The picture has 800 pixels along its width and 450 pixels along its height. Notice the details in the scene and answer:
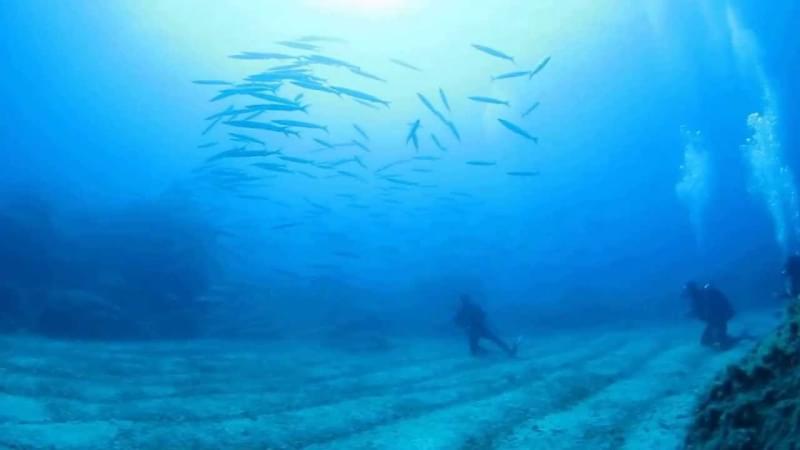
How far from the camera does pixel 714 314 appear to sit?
11172mm

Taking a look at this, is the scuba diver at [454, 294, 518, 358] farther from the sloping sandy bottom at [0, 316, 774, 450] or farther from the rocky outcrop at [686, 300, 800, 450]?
the rocky outcrop at [686, 300, 800, 450]

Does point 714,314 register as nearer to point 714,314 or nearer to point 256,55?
point 714,314

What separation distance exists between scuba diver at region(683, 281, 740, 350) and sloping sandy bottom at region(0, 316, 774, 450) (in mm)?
398

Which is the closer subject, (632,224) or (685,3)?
(685,3)

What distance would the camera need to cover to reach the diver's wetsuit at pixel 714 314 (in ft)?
36.2

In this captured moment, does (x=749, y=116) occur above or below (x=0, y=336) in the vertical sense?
above

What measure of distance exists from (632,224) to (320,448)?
9445 cm

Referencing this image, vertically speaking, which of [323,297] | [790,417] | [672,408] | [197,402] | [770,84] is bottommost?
[790,417]

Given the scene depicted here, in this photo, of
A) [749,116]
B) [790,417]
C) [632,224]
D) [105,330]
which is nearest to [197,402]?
[790,417]

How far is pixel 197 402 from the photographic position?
292 inches

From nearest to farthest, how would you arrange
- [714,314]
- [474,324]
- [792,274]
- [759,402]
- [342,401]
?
1. [759,402]
2. [342,401]
3. [792,274]
4. [714,314]
5. [474,324]

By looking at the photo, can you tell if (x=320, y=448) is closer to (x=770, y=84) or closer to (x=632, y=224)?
(x=770, y=84)

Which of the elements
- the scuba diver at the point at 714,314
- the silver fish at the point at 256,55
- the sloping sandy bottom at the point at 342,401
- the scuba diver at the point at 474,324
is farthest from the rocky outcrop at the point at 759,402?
the silver fish at the point at 256,55

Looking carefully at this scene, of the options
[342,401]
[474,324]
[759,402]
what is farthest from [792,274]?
[759,402]
